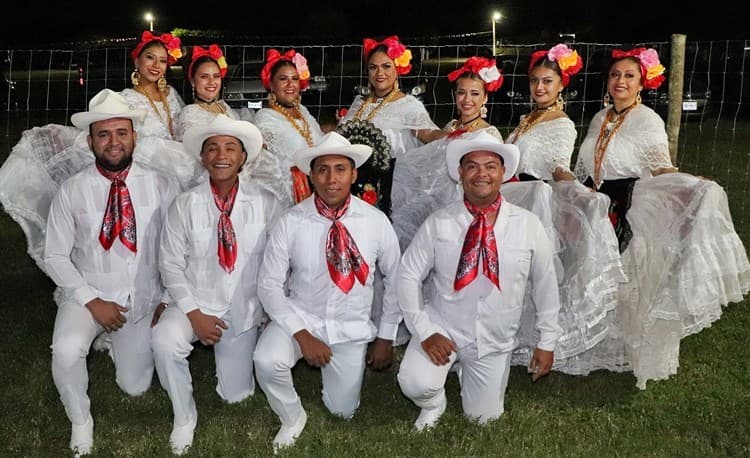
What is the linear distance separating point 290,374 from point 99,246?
4.27ft

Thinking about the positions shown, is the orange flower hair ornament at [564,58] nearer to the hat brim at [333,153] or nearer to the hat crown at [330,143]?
the hat brim at [333,153]

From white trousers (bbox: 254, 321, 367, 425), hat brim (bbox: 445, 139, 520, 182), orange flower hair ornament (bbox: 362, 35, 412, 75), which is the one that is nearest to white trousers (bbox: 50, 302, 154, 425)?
white trousers (bbox: 254, 321, 367, 425)

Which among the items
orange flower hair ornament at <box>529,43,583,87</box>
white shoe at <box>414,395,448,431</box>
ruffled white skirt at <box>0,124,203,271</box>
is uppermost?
orange flower hair ornament at <box>529,43,583,87</box>

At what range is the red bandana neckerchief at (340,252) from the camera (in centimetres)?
465

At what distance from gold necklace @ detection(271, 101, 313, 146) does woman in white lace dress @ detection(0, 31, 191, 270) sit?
777 millimetres

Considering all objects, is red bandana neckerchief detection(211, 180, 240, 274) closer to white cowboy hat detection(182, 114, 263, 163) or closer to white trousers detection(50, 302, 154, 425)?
white cowboy hat detection(182, 114, 263, 163)

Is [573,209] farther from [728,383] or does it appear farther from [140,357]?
[140,357]

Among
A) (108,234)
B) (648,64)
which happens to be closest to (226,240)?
(108,234)

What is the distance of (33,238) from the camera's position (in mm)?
5328

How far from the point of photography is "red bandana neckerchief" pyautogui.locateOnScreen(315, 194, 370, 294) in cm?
465

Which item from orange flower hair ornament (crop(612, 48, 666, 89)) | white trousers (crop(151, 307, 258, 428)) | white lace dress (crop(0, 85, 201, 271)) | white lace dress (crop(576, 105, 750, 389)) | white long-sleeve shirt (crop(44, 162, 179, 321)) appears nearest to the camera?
white trousers (crop(151, 307, 258, 428))

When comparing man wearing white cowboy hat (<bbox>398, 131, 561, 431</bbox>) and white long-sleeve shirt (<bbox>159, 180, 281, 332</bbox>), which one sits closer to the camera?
man wearing white cowboy hat (<bbox>398, 131, 561, 431</bbox>)

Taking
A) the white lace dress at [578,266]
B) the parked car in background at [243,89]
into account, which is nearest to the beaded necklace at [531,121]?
the white lace dress at [578,266]

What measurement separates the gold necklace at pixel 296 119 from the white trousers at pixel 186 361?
1631 mm
